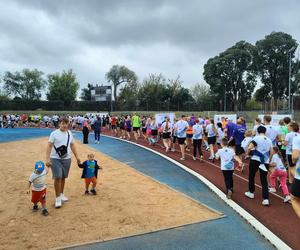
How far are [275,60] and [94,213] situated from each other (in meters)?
60.0

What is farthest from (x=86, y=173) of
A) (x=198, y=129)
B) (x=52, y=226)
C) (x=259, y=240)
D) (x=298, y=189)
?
(x=198, y=129)

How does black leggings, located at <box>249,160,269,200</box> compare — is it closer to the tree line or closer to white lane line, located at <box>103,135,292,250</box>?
white lane line, located at <box>103,135,292,250</box>

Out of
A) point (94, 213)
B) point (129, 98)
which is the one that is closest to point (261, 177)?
point (94, 213)

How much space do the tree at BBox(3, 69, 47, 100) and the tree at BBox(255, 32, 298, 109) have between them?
51.9m

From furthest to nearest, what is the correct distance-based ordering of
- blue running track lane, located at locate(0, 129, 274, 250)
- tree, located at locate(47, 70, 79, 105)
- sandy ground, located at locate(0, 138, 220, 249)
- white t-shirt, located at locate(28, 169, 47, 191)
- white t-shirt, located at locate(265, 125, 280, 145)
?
tree, located at locate(47, 70, 79, 105)
white t-shirt, located at locate(265, 125, 280, 145)
white t-shirt, located at locate(28, 169, 47, 191)
sandy ground, located at locate(0, 138, 220, 249)
blue running track lane, located at locate(0, 129, 274, 250)

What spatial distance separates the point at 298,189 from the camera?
5.16m

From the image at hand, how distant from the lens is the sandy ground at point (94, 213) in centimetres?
618

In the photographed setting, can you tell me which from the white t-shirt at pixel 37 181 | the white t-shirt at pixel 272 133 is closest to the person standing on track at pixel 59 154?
the white t-shirt at pixel 37 181

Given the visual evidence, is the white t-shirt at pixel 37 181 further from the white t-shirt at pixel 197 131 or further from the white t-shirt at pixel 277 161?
the white t-shirt at pixel 197 131

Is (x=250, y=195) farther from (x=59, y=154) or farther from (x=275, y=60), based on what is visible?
(x=275, y=60)

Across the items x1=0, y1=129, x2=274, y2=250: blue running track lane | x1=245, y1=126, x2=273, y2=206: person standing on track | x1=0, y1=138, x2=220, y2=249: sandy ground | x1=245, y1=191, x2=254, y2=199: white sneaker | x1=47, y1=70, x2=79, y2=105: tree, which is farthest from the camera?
x1=47, y1=70, x2=79, y2=105: tree

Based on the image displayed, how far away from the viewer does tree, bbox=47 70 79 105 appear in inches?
3073

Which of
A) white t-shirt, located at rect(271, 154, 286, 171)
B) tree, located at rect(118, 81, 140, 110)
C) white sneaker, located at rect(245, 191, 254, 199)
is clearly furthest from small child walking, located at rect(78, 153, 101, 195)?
tree, located at rect(118, 81, 140, 110)

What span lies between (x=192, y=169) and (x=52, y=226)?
6941 mm
